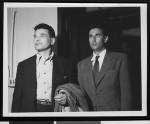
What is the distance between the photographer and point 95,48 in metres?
1.00

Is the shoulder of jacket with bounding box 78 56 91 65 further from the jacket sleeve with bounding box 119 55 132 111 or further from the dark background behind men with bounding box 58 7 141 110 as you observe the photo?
the jacket sleeve with bounding box 119 55 132 111

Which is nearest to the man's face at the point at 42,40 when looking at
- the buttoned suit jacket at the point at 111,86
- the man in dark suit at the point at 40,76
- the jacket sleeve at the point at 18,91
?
the man in dark suit at the point at 40,76

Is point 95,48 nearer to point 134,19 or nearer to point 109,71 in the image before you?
point 109,71

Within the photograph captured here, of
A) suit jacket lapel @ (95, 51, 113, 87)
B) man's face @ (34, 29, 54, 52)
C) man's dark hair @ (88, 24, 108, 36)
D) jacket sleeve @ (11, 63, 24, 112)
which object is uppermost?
man's dark hair @ (88, 24, 108, 36)

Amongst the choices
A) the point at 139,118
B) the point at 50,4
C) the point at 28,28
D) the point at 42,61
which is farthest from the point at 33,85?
the point at 139,118

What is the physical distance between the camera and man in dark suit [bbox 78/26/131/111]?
99 cm

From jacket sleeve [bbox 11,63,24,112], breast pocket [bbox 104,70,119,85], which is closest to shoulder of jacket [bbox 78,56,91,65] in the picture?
breast pocket [bbox 104,70,119,85]

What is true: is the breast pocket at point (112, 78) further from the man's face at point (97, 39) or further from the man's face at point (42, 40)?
the man's face at point (42, 40)

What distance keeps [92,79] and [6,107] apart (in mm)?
404

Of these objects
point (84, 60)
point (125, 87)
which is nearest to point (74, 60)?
point (84, 60)

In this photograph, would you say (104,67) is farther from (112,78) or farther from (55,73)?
(55,73)

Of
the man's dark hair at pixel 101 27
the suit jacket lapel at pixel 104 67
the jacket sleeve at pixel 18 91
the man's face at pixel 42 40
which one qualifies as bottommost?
the jacket sleeve at pixel 18 91

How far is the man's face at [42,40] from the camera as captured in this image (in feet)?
3.29

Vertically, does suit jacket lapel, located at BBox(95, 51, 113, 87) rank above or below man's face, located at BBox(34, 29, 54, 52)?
below
